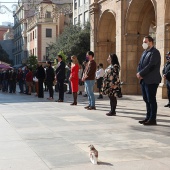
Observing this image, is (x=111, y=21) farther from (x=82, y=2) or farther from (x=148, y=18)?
(x=82, y=2)

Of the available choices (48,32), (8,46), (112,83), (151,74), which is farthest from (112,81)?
(8,46)

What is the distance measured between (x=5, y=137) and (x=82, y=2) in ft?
131

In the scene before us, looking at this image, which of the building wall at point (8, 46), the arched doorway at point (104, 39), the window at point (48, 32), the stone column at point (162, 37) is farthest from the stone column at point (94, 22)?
the building wall at point (8, 46)

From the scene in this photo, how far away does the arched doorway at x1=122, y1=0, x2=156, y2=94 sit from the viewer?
16.8 meters

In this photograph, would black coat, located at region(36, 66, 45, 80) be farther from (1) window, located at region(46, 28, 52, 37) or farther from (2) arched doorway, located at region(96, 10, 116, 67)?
(1) window, located at region(46, 28, 52, 37)

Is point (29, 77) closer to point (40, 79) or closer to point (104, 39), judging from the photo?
point (40, 79)

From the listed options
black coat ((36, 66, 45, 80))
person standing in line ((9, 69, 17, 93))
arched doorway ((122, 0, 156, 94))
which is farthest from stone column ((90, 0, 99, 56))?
person standing in line ((9, 69, 17, 93))

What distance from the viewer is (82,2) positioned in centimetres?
4416

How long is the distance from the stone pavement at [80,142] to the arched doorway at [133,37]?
8481 mm

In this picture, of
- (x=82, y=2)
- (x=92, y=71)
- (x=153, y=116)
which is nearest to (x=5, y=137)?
(x=153, y=116)

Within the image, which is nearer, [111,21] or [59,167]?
[59,167]

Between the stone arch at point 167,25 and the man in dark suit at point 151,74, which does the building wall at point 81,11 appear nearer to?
the stone arch at point 167,25

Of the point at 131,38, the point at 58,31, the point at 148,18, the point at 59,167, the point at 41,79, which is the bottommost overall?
the point at 59,167

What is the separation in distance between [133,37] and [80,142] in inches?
479
